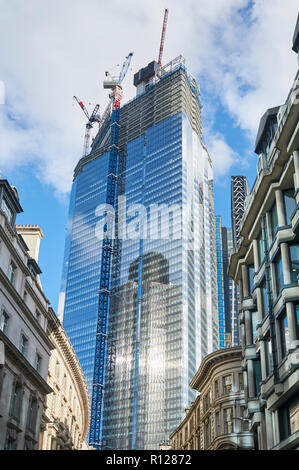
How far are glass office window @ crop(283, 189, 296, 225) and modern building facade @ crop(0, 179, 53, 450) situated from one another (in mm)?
18996

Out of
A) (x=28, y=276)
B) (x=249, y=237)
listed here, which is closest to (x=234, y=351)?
(x=249, y=237)

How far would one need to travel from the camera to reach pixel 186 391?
6944 inches

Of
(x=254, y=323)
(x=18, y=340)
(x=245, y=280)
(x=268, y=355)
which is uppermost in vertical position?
(x=245, y=280)

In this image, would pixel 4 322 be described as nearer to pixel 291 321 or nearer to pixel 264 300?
pixel 264 300

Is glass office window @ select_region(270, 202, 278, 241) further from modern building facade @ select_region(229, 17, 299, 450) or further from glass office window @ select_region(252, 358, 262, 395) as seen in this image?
glass office window @ select_region(252, 358, 262, 395)

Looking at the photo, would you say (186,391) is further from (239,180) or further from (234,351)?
(234,351)

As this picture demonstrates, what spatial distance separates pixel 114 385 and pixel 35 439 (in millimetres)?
154374

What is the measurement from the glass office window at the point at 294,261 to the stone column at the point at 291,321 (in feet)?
5.74

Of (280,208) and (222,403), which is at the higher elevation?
(280,208)

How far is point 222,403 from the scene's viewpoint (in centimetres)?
6316

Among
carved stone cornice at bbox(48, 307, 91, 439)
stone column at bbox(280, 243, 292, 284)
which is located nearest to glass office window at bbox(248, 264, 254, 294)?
stone column at bbox(280, 243, 292, 284)

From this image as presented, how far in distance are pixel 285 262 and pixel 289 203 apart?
4.39m

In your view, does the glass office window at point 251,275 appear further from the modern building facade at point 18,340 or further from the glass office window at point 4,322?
the glass office window at point 4,322

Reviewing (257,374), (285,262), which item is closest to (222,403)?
(257,374)
